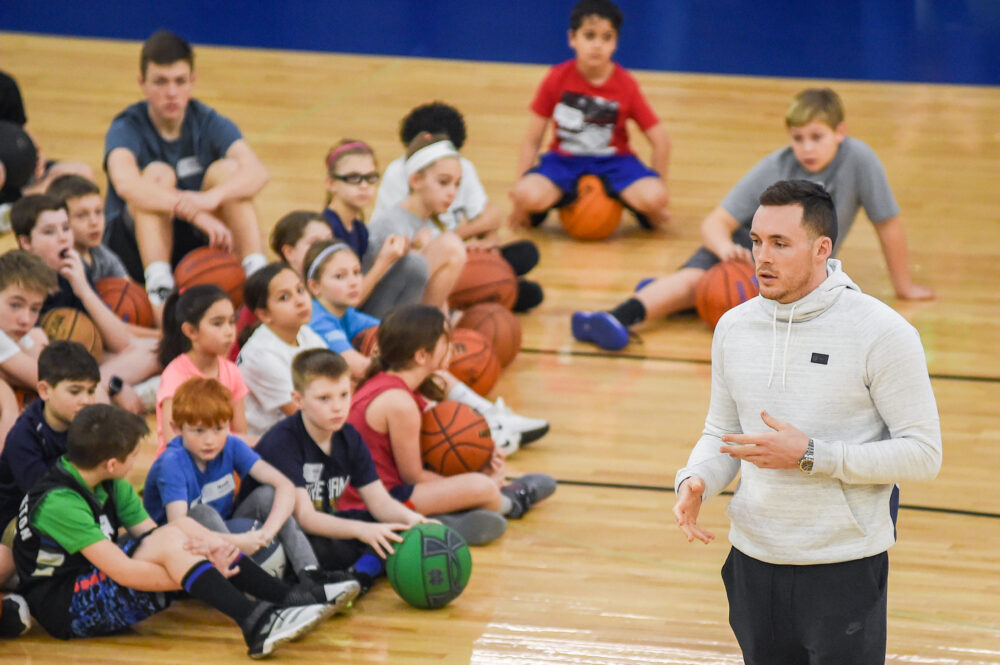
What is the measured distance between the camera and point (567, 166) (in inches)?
305

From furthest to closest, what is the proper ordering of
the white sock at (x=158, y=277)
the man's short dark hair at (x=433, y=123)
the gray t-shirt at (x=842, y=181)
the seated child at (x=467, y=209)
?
the man's short dark hair at (x=433, y=123) < the seated child at (x=467, y=209) < the gray t-shirt at (x=842, y=181) < the white sock at (x=158, y=277)

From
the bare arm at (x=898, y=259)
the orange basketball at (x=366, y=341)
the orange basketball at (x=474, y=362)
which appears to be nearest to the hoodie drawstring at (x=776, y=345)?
the orange basketball at (x=366, y=341)

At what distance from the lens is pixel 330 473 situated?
14.3 feet

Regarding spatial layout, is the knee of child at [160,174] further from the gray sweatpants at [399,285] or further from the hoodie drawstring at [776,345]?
the hoodie drawstring at [776,345]

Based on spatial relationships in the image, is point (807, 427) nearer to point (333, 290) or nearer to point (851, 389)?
point (851, 389)

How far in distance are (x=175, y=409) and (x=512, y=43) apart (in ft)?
27.2

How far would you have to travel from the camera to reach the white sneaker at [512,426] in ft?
17.4

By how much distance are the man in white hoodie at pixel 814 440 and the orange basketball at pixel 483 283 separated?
3197 millimetres

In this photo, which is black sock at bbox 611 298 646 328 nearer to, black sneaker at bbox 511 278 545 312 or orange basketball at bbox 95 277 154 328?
black sneaker at bbox 511 278 545 312

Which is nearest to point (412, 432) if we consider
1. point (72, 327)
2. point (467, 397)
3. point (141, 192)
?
point (467, 397)

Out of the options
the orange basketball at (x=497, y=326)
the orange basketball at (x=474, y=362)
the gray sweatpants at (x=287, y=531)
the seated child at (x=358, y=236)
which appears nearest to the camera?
the gray sweatpants at (x=287, y=531)

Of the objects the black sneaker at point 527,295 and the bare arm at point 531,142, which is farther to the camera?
the bare arm at point 531,142

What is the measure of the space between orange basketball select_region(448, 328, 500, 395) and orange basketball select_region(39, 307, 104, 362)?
1.39 meters

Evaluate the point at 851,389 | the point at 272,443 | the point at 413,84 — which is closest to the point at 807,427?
the point at 851,389
